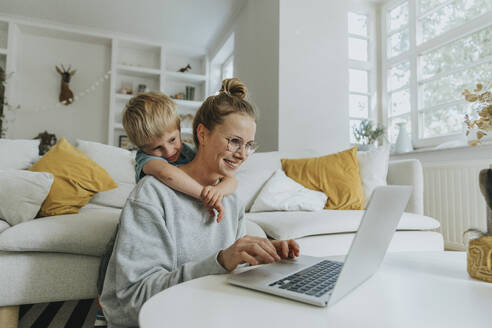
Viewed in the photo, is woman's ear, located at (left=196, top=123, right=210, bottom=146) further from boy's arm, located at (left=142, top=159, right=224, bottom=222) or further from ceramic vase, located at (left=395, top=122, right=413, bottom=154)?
ceramic vase, located at (left=395, top=122, right=413, bottom=154)

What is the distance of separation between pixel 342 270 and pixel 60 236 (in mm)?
1167

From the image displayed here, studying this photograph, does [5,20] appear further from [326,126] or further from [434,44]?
[434,44]

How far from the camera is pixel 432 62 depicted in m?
3.52

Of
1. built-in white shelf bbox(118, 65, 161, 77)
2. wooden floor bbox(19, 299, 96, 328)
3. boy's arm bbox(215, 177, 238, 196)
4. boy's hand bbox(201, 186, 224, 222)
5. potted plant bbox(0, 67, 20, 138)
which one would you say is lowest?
wooden floor bbox(19, 299, 96, 328)

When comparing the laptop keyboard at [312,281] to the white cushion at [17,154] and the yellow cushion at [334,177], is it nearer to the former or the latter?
the yellow cushion at [334,177]

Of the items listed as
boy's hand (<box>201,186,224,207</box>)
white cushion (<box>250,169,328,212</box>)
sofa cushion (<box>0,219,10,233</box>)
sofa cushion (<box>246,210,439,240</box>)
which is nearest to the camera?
boy's hand (<box>201,186,224,207</box>)

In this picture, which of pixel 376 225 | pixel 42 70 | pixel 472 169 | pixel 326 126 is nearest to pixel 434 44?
pixel 326 126

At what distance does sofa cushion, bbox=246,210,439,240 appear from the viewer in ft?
5.27

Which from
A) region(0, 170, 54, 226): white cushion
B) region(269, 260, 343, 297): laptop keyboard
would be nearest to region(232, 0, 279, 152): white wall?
region(0, 170, 54, 226): white cushion

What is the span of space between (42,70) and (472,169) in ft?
18.4

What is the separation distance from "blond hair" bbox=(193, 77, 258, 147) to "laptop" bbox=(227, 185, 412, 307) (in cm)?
39

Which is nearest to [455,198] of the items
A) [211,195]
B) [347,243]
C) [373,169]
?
[373,169]

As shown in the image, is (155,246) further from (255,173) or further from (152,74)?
(152,74)

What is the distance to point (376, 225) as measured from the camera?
21.4 inches
